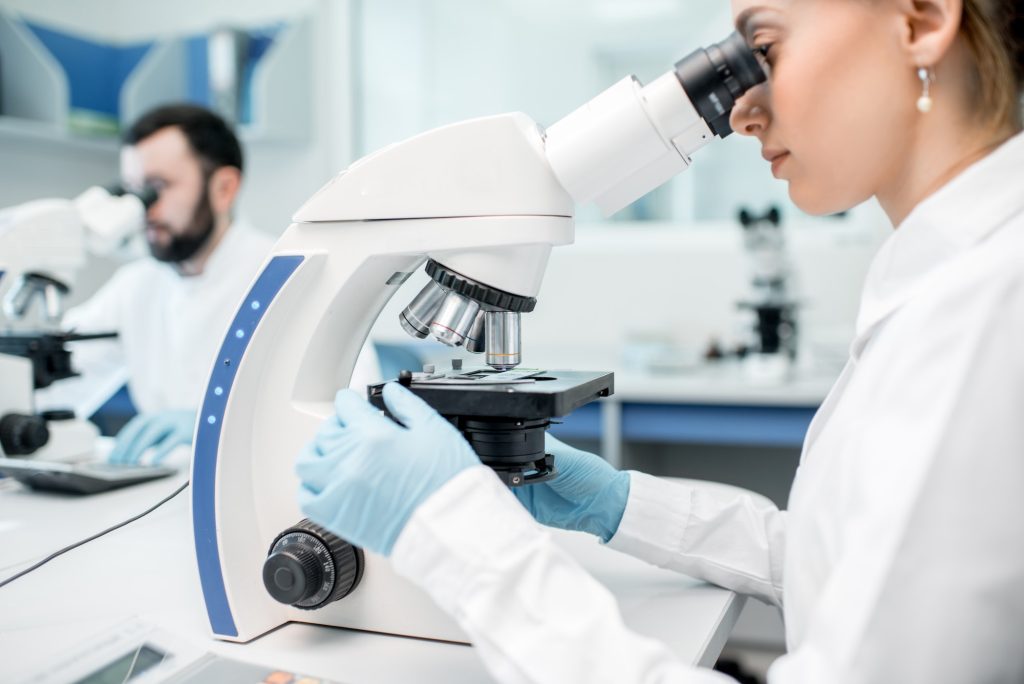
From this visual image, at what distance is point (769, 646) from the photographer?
247 centimetres

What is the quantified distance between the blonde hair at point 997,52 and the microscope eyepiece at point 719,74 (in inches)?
6.6

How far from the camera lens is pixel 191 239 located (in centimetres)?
255

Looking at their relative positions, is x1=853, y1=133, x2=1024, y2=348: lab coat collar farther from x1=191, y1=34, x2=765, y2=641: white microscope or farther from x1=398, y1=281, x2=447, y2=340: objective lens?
x1=398, y1=281, x2=447, y2=340: objective lens

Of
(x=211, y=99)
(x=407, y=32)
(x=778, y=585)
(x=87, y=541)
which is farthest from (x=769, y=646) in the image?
(x=211, y=99)

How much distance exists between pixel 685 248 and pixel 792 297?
1.98ft

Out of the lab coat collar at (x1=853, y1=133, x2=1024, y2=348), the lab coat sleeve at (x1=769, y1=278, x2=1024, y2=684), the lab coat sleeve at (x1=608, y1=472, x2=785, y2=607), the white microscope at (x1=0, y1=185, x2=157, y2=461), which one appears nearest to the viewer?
the lab coat sleeve at (x1=769, y1=278, x2=1024, y2=684)

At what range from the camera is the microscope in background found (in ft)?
7.91

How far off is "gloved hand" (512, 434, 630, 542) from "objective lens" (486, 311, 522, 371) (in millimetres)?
162

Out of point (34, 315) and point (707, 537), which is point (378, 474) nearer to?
point (707, 537)

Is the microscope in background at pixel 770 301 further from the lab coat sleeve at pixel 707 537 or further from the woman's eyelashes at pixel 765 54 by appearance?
the woman's eyelashes at pixel 765 54

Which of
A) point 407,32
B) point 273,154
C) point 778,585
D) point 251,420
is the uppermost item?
point 407,32

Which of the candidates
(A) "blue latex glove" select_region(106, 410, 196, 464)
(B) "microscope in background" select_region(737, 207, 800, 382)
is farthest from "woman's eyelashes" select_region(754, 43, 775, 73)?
(B) "microscope in background" select_region(737, 207, 800, 382)

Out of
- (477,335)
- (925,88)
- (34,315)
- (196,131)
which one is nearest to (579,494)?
(477,335)

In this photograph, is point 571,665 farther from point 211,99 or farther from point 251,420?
point 211,99
